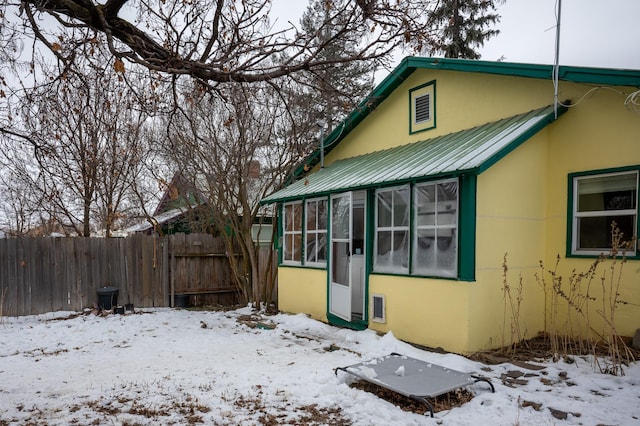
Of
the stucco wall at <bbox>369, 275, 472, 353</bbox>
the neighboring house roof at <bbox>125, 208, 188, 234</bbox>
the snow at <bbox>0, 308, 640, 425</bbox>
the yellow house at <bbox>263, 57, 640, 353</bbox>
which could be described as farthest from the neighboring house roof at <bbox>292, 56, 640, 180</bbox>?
the neighboring house roof at <bbox>125, 208, 188, 234</bbox>

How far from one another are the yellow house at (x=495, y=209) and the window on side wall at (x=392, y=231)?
0.08 ft

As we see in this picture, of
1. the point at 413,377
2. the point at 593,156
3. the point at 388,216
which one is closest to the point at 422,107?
the point at 388,216

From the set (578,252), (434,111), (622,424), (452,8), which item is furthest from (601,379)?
(452,8)

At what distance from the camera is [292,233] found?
994 centimetres

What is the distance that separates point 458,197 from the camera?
602cm

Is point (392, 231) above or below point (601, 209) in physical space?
below

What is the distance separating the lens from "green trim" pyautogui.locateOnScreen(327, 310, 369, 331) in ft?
24.9

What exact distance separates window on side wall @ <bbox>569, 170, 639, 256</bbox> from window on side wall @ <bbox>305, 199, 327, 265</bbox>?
4406mm

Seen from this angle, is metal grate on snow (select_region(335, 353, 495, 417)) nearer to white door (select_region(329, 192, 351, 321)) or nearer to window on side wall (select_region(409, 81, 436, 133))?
white door (select_region(329, 192, 351, 321))

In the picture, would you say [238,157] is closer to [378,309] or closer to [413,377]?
[378,309]

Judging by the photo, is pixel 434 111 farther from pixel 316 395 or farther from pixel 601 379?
pixel 316 395

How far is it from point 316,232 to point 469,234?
387cm

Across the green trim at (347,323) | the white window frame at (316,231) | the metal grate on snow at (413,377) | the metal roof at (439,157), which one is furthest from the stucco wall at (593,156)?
Result: the white window frame at (316,231)

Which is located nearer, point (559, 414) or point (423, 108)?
point (559, 414)
